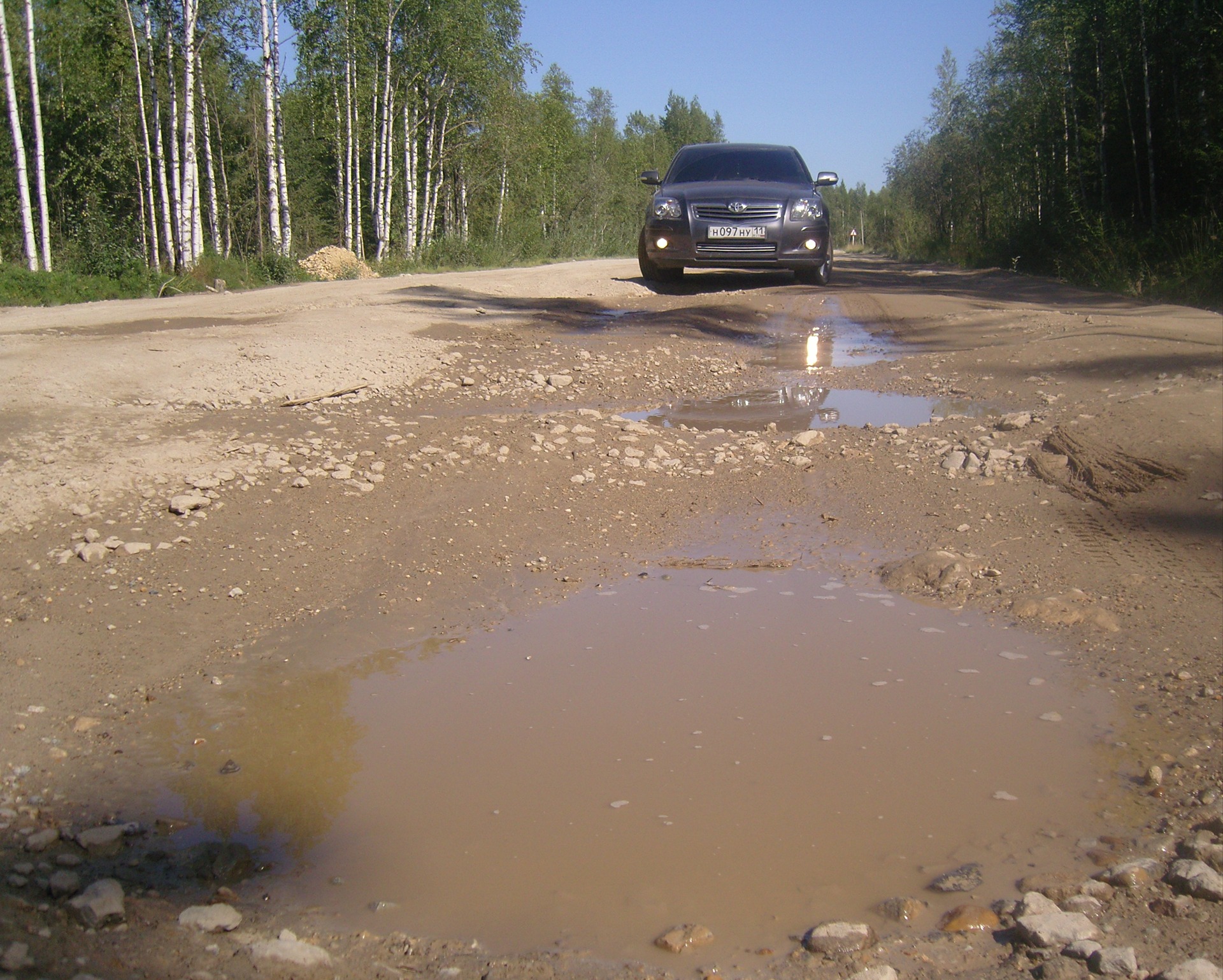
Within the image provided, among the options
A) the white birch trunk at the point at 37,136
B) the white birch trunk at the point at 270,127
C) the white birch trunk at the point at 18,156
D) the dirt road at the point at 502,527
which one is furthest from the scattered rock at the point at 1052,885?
the white birch trunk at the point at 270,127

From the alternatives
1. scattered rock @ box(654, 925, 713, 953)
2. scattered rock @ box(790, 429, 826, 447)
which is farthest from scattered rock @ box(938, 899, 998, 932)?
scattered rock @ box(790, 429, 826, 447)

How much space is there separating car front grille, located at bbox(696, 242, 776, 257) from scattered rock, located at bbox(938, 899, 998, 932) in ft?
32.2

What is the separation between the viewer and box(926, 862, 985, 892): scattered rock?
6.34 feet

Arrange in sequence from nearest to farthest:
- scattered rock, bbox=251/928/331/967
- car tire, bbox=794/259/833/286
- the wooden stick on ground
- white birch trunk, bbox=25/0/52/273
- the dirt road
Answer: scattered rock, bbox=251/928/331/967 → the dirt road → the wooden stick on ground → car tire, bbox=794/259/833/286 → white birch trunk, bbox=25/0/52/273

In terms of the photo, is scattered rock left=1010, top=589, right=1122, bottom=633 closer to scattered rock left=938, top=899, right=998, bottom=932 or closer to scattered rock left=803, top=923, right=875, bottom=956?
scattered rock left=938, top=899, right=998, bottom=932

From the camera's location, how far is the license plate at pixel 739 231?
1090 cm

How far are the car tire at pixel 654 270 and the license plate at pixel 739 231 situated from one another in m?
0.89

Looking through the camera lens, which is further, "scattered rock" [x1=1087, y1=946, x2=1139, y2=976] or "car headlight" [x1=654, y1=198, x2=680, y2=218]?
"car headlight" [x1=654, y1=198, x2=680, y2=218]

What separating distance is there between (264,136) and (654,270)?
1043 inches

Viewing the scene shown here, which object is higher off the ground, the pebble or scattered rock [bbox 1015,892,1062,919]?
scattered rock [bbox 1015,892,1062,919]

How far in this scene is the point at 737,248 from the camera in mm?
11016

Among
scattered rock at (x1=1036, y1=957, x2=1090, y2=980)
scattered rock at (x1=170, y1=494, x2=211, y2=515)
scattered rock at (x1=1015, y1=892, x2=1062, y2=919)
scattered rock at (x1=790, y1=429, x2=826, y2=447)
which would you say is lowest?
scattered rock at (x1=1036, y1=957, x2=1090, y2=980)

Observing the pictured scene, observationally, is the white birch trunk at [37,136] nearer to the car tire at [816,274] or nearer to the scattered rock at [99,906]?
the car tire at [816,274]

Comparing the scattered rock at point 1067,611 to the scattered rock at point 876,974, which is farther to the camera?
the scattered rock at point 1067,611
